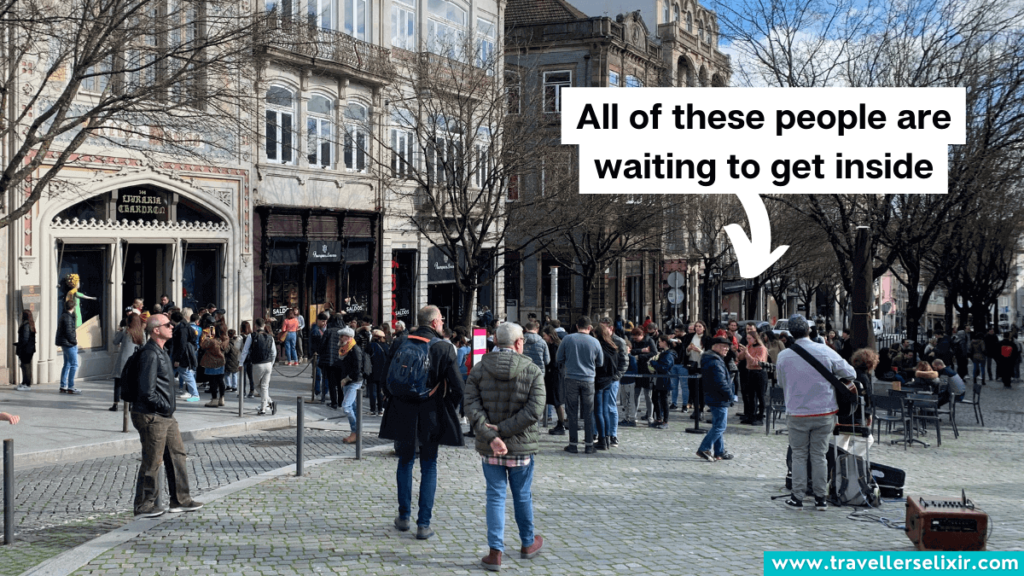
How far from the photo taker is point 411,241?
30828mm

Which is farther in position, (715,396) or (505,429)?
(715,396)

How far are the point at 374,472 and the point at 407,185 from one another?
1947 centimetres

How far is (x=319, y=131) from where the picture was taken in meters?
27.0

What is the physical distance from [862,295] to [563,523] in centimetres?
1246

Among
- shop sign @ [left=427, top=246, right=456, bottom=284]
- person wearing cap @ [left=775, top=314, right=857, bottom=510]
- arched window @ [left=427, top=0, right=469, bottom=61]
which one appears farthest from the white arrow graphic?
shop sign @ [left=427, top=246, right=456, bottom=284]

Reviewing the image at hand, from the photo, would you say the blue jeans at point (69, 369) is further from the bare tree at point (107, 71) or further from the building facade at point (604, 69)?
the building facade at point (604, 69)

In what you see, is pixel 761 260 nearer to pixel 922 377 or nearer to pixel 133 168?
pixel 922 377

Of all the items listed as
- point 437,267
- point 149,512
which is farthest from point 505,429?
point 437,267

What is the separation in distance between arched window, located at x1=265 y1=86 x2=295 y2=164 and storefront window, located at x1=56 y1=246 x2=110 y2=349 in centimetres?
587

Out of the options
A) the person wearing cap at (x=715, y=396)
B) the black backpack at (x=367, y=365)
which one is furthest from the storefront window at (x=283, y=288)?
the person wearing cap at (x=715, y=396)

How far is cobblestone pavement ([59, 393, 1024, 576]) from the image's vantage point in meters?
7.05

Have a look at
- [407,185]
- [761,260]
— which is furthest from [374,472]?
[407,185]

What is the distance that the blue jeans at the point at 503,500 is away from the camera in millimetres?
6875

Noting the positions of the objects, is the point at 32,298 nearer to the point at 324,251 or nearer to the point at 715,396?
the point at 324,251
